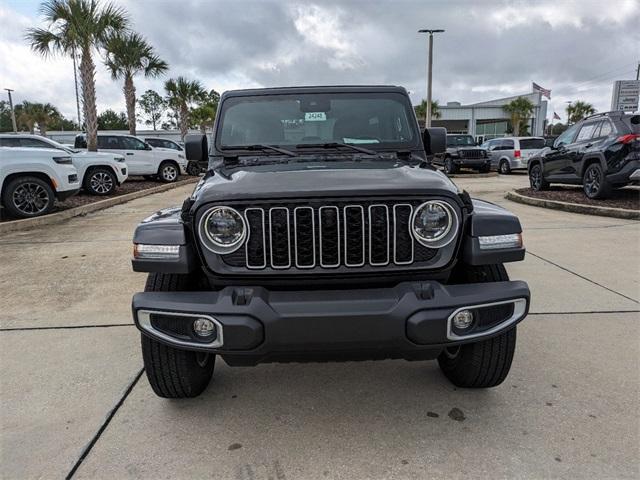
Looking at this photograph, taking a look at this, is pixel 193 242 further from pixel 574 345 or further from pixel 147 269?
pixel 574 345

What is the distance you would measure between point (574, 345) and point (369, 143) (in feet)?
6.50

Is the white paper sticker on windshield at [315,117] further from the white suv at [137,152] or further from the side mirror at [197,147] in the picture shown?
the white suv at [137,152]

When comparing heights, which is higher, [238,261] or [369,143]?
[369,143]

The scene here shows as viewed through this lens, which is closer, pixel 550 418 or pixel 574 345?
pixel 550 418

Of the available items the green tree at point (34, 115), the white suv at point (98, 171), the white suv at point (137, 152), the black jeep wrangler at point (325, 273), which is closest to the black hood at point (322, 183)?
the black jeep wrangler at point (325, 273)

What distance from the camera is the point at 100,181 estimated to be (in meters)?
12.1

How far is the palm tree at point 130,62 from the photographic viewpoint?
2134cm

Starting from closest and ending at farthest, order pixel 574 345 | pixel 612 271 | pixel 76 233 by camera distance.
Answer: pixel 574 345 → pixel 612 271 → pixel 76 233

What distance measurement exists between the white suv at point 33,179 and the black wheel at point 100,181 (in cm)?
317

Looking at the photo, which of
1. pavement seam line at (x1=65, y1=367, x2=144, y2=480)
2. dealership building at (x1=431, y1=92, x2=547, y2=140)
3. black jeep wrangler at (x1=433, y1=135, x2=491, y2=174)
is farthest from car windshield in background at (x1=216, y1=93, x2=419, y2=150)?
dealership building at (x1=431, y1=92, x2=547, y2=140)

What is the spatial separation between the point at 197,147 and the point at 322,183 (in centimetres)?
165

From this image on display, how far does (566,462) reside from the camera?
6.93ft

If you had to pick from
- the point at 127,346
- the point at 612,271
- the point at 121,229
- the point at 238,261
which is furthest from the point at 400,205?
the point at 121,229

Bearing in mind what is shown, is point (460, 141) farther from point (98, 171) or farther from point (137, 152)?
point (98, 171)
